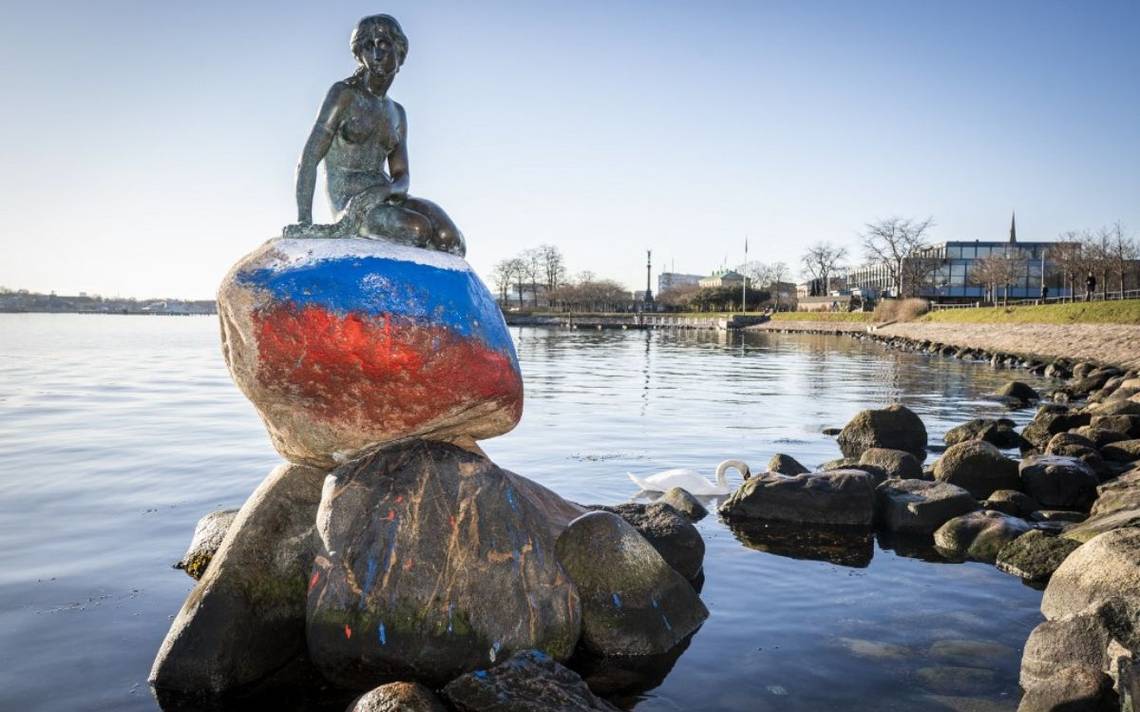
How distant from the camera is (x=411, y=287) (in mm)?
7160

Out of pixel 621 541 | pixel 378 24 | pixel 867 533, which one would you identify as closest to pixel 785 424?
pixel 867 533

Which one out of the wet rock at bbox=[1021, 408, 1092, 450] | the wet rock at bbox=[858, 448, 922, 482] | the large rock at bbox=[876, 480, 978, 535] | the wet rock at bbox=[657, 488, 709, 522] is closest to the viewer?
the large rock at bbox=[876, 480, 978, 535]

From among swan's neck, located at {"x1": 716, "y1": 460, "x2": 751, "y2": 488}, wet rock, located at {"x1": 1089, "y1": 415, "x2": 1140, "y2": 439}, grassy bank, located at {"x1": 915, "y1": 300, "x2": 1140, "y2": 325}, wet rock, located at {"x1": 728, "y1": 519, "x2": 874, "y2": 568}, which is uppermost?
grassy bank, located at {"x1": 915, "y1": 300, "x2": 1140, "y2": 325}

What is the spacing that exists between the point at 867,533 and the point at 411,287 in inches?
299

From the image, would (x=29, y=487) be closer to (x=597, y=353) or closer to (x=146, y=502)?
(x=146, y=502)

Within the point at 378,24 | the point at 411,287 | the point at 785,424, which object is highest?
the point at 378,24

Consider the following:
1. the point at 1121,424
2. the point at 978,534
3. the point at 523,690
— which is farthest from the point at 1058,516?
the point at 523,690

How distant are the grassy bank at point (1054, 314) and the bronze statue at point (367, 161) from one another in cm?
4652

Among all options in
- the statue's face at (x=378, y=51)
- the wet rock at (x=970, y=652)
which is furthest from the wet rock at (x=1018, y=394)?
the statue's face at (x=378, y=51)

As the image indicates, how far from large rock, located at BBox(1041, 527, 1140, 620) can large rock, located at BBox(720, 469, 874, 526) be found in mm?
3777

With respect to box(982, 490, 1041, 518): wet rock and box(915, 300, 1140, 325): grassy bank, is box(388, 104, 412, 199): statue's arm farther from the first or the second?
box(915, 300, 1140, 325): grassy bank

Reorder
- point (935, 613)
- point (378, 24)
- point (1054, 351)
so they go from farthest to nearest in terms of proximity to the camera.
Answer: point (1054, 351) → point (935, 613) → point (378, 24)

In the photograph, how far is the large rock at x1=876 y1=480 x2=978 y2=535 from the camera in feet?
37.9

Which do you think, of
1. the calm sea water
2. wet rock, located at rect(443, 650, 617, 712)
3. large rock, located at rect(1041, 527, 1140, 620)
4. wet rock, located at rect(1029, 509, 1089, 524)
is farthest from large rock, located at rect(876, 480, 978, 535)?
wet rock, located at rect(443, 650, 617, 712)
